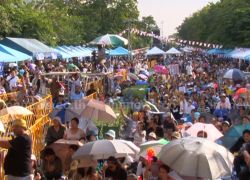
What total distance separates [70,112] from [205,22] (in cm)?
8065

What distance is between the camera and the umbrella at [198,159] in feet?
26.0

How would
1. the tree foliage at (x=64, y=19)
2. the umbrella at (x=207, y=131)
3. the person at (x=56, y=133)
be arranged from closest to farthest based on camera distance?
the person at (x=56, y=133) < the umbrella at (x=207, y=131) < the tree foliage at (x=64, y=19)

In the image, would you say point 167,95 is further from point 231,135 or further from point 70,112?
point 231,135

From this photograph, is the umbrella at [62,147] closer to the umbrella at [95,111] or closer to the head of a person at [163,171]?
the head of a person at [163,171]

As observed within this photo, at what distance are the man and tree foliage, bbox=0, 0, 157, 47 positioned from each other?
24.0 meters

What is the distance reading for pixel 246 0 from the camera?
6166 cm

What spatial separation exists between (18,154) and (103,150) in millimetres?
1533

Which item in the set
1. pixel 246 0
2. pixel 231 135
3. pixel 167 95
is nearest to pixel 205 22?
pixel 246 0

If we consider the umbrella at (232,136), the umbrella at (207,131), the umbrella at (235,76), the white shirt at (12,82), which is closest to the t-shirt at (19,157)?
the umbrella at (232,136)

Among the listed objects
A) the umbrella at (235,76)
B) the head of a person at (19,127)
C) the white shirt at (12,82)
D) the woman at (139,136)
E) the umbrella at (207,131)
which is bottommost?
the umbrella at (235,76)

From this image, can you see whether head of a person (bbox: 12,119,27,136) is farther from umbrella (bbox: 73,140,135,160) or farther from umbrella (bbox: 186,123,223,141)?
umbrella (bbox: 186,123,223,141)

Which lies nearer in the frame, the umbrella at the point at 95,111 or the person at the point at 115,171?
the person at the point at 115,171

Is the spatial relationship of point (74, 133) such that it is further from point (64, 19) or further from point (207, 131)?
point (64, 19)

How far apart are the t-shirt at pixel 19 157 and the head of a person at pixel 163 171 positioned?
1.82m
